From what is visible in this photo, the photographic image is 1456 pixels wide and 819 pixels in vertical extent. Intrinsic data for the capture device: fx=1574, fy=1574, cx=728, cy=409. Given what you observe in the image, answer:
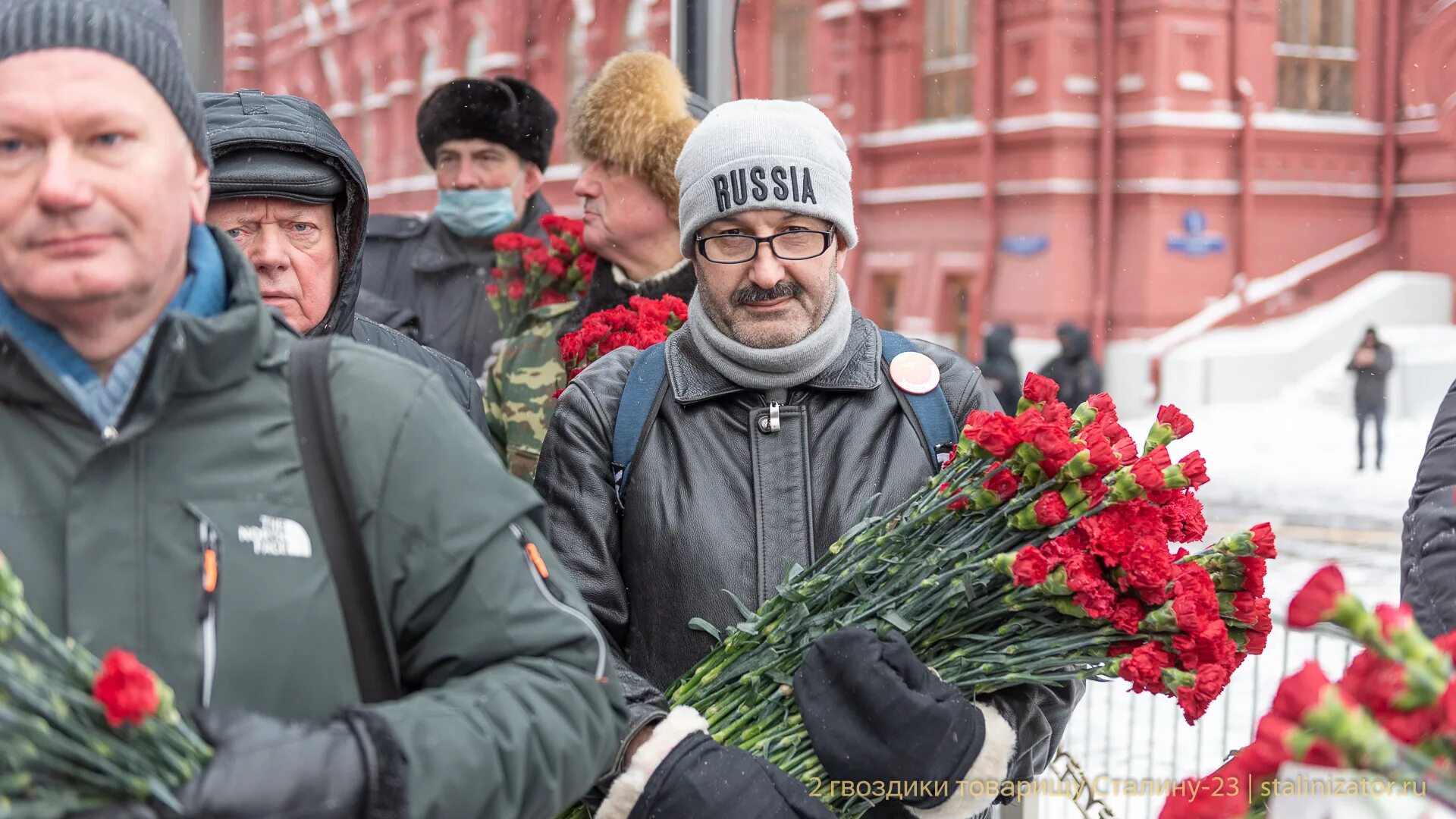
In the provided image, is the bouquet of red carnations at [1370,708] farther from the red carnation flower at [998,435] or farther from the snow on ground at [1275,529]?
the snow on ground at [1275,529]

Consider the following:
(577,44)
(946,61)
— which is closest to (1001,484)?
(946,61)

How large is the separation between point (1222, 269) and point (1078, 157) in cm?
201

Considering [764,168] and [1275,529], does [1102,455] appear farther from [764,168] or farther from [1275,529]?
[1275,529]

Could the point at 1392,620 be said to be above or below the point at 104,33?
below

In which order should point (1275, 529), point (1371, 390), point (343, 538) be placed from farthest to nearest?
point (1371, 390)
point (1275, 529)
point (343, 538)

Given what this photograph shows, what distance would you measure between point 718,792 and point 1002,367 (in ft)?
34.1

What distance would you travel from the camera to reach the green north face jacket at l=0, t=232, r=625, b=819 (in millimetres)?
1490

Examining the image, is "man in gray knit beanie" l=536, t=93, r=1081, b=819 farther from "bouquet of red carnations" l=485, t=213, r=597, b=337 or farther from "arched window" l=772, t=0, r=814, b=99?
"arched window" l=772, t=0, r=814, b=99

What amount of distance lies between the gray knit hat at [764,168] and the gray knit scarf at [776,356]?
0.17 meters

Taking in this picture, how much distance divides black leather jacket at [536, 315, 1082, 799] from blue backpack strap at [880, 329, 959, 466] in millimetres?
16

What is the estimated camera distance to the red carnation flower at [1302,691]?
4.49 feet

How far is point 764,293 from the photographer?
252cm

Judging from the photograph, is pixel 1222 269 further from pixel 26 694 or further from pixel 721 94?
pixel 26 694

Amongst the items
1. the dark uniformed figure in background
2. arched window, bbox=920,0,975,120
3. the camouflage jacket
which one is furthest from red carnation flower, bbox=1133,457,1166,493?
arched window, bbox=920,0,975,120
